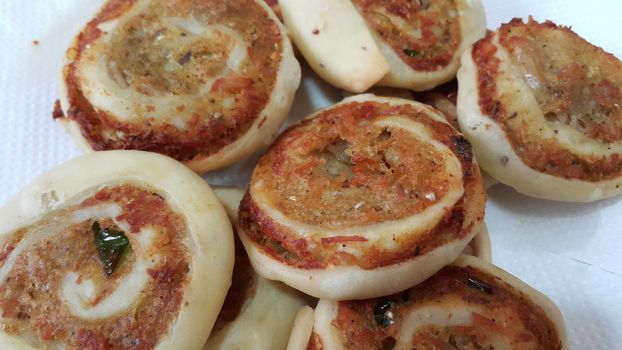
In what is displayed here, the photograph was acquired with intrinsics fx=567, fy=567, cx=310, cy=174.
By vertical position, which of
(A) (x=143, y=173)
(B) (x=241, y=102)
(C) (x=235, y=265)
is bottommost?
(C) (x=235, y=265)

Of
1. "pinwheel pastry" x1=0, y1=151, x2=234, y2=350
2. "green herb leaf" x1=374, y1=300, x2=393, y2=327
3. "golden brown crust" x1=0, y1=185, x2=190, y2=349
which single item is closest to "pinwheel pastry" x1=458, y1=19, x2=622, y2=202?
"green herb leaf" x1=374, y1=300, x2=393, y2=327

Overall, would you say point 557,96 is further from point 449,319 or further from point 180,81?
point 180,81

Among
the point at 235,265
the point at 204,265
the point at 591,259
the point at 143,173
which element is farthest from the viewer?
the point at 591,259

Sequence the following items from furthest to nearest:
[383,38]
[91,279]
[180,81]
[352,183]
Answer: [383,38] → [180,81] → [352,183] → [91,279]

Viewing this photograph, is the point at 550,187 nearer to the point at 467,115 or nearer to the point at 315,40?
the point at 467,115

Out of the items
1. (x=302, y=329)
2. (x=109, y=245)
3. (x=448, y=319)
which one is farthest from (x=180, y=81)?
(x=448, y=319)

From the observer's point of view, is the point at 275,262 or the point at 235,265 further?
the point at 235,265

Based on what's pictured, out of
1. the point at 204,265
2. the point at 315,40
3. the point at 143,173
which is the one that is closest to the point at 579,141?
the point at 315,40
